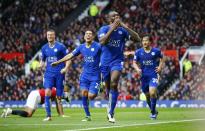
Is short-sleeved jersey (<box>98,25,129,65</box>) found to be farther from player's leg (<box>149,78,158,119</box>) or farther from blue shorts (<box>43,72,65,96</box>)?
blue shorts (<box>43,72,65,96</box>)

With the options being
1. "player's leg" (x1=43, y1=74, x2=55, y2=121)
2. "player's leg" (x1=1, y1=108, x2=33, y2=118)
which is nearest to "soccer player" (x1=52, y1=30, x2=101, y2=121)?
"player's leg" (x1=43, y1=74, x2=55, y2=121)

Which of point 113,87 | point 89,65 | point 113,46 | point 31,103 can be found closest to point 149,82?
point 89,65

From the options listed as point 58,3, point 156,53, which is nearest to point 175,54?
point 58,3

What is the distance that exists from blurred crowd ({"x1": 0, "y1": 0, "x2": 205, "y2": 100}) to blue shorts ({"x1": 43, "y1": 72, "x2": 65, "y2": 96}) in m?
15.6

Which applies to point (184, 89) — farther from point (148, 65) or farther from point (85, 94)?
point (85, 94)

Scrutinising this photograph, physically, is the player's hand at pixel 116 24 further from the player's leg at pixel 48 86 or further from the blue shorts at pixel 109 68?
the player's leg at pixel 48 86

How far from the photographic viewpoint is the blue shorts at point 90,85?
20641 mm

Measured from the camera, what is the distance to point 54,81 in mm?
23188

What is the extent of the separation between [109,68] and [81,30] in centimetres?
2551

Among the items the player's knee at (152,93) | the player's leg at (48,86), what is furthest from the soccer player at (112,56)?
the player's leg at (48,86)

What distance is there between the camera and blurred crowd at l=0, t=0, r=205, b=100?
40.6 m

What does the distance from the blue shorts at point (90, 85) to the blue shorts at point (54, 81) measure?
208 centimetres

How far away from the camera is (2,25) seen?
163 feet

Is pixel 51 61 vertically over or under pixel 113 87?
over
